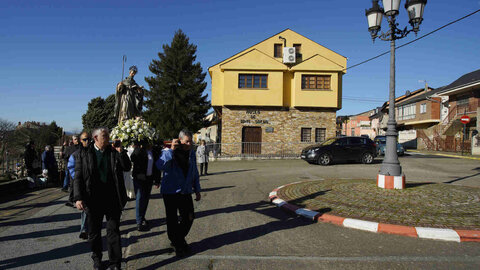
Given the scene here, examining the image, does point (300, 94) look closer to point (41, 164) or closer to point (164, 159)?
point (41, 164)

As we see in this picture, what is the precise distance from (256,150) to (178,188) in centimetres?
1969

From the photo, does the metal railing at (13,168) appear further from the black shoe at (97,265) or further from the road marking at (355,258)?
the road marking at (355,258)

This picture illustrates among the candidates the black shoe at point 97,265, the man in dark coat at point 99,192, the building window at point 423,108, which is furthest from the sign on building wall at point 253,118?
the building window at point 423,108

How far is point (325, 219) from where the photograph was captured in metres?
5.59

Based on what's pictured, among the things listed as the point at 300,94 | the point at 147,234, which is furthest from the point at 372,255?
the point at 300,94

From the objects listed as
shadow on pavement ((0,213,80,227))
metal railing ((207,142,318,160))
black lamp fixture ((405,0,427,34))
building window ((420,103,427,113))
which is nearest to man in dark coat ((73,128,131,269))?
shadow on pavement ((0,213,80,227))

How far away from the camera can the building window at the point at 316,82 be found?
2459cm

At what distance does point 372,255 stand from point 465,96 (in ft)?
115

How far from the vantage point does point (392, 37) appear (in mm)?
7812

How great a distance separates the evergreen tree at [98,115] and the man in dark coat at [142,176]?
43973 millimetres

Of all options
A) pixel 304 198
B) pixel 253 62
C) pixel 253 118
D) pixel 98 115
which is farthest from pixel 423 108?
pixel 98 115

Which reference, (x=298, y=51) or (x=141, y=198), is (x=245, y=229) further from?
(x=298, y=51)

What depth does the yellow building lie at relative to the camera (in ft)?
79.3

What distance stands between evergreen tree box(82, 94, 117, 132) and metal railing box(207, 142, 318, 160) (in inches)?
1132
